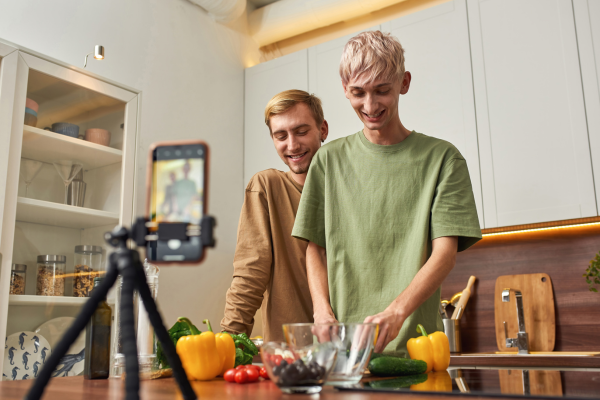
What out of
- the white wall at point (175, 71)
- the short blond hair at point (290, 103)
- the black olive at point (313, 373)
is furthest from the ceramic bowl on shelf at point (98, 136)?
the black olive at point (313, 373)

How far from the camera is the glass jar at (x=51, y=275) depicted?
1.82 metres

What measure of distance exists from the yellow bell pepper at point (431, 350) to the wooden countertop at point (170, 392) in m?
0.31

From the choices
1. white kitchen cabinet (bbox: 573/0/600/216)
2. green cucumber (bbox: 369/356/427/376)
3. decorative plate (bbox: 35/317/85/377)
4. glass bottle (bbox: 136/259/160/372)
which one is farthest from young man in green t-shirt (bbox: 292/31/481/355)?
white kitchen cabinet (bbox: 573/0/600/216)

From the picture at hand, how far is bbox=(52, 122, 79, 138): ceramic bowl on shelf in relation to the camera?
6.42ft

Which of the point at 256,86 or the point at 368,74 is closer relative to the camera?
the point at 368,74

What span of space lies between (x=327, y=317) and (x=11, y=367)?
1.24 meters

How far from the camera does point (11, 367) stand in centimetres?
172

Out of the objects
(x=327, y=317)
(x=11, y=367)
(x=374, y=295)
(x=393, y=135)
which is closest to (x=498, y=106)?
(x=393, y=135)

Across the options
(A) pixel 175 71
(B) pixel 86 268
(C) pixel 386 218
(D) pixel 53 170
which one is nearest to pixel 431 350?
(C) pixel 386 218

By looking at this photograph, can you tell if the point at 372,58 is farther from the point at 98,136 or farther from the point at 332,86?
the point at 332,86

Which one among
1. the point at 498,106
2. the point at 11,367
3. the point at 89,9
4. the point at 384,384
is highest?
the point at 89,9

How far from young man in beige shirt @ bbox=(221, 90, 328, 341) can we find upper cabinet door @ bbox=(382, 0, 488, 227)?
3.62 ft

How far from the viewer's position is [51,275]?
1.85 meters

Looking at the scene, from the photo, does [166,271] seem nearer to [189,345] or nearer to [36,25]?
[36,25]
